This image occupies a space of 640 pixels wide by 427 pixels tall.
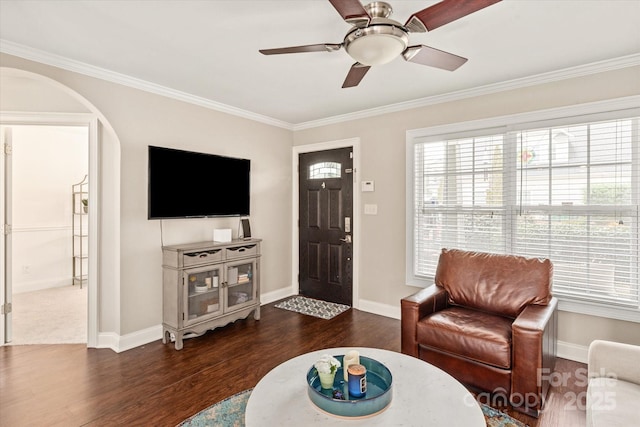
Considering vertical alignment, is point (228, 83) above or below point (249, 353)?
above

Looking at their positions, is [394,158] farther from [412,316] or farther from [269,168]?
[412,316]

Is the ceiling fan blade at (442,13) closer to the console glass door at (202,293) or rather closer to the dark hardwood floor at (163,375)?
the dark hardwood floor at (163,375)

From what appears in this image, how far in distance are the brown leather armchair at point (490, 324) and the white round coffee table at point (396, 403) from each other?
65 cm

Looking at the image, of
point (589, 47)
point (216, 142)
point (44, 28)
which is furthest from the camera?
point (216, 142)

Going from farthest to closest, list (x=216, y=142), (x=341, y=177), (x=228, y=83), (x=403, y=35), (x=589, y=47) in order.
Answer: (x=341, y=177) < (x=216, y=142) < (x=228, y=83) < (x=589, y=47) < (x=403, y=35)

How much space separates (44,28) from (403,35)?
2.37 meters

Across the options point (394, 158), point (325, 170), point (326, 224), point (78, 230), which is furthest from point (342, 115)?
point (78, 230)

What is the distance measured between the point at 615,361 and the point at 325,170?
3.45 metres

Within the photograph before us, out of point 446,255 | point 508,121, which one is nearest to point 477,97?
point 508,121

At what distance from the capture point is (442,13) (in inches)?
62.1

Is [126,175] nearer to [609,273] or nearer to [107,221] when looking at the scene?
[107,221]

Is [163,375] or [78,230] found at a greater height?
[78,230]

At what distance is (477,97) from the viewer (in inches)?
133

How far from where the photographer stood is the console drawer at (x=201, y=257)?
3.16 metres
